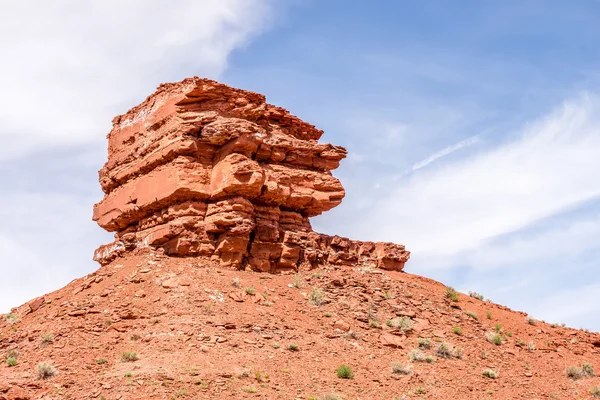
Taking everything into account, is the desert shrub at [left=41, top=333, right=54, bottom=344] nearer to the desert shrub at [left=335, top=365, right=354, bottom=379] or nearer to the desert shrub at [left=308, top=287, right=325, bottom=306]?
the desert shrub at [left=335, top=365, right=354, bottom=379]

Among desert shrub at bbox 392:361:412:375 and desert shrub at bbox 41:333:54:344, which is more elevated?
desert shrub at bbox 392:361:412:375

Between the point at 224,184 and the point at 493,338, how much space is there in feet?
38.5

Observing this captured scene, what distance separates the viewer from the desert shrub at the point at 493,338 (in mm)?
28703

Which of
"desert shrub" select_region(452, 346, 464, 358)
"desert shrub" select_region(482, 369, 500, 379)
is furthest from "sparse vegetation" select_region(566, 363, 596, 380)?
"desert shrub" select_region(452, 346, 464, 358)

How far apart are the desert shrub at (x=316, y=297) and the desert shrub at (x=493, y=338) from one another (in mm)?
6532

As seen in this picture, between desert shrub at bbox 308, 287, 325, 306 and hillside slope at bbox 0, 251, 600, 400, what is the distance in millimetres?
71

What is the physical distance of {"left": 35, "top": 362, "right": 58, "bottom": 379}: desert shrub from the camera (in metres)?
20.3

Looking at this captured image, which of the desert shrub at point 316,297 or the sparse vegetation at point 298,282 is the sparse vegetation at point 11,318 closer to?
the sparse vegetation at point 298,282

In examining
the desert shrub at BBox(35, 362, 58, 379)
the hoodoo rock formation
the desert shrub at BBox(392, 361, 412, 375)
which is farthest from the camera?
the hoodoo rock formation

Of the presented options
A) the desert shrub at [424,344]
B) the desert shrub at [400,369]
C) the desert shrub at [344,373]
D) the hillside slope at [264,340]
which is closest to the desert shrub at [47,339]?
the hillside slope at [264,340]

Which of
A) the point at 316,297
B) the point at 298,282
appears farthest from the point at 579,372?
the point at 298,282

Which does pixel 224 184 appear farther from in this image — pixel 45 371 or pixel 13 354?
pixel 45 371

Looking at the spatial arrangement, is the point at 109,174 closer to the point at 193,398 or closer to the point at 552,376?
the point at 193,398

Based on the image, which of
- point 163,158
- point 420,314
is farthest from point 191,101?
point 420,314
